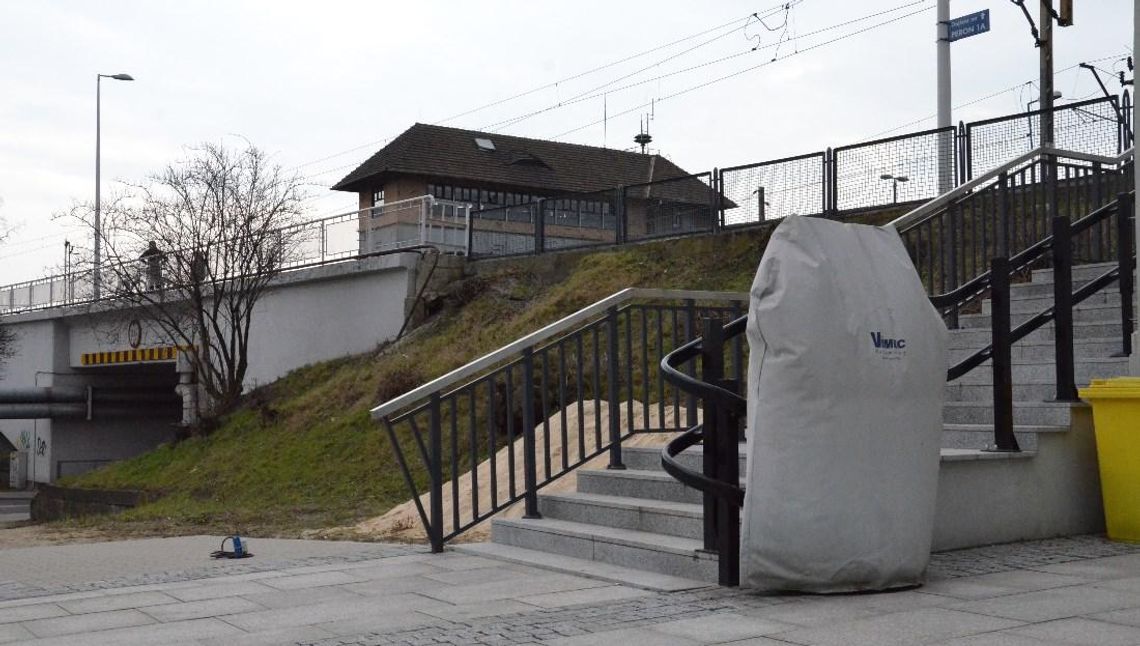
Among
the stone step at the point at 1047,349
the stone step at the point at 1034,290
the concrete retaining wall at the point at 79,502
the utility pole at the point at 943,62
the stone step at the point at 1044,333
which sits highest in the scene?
the utility pole at the point at 943,62

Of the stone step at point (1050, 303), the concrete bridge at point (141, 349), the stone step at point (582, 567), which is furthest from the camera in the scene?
the concrete bridge at point (141, 349)

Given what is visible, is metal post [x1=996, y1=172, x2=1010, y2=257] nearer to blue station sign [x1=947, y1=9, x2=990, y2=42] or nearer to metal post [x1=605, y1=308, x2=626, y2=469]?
metal post [x1=605, y1=308, x2=626, y2=469]

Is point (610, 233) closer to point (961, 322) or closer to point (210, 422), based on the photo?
point (210, 422)

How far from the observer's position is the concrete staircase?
701cm

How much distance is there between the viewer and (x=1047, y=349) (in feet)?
29.8

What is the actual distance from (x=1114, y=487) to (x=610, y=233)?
53.6ft

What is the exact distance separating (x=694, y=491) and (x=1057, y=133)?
10.8 m

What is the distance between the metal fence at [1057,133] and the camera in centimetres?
1551

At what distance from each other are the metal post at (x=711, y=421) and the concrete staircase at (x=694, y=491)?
0.55ft

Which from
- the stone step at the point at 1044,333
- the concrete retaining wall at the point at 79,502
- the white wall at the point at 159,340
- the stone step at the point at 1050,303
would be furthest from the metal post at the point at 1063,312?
the concrete retaining wall at the point at 79,502

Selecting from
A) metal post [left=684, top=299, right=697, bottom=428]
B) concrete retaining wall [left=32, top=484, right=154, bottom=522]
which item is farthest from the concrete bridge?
metal post [left=684, top=299, right=697, bottom=428]

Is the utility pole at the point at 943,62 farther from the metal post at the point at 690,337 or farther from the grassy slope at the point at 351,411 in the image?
the metal post at the point at 690,337

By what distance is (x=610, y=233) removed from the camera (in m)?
23.3

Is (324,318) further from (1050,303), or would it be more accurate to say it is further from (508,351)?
(1050,303)
